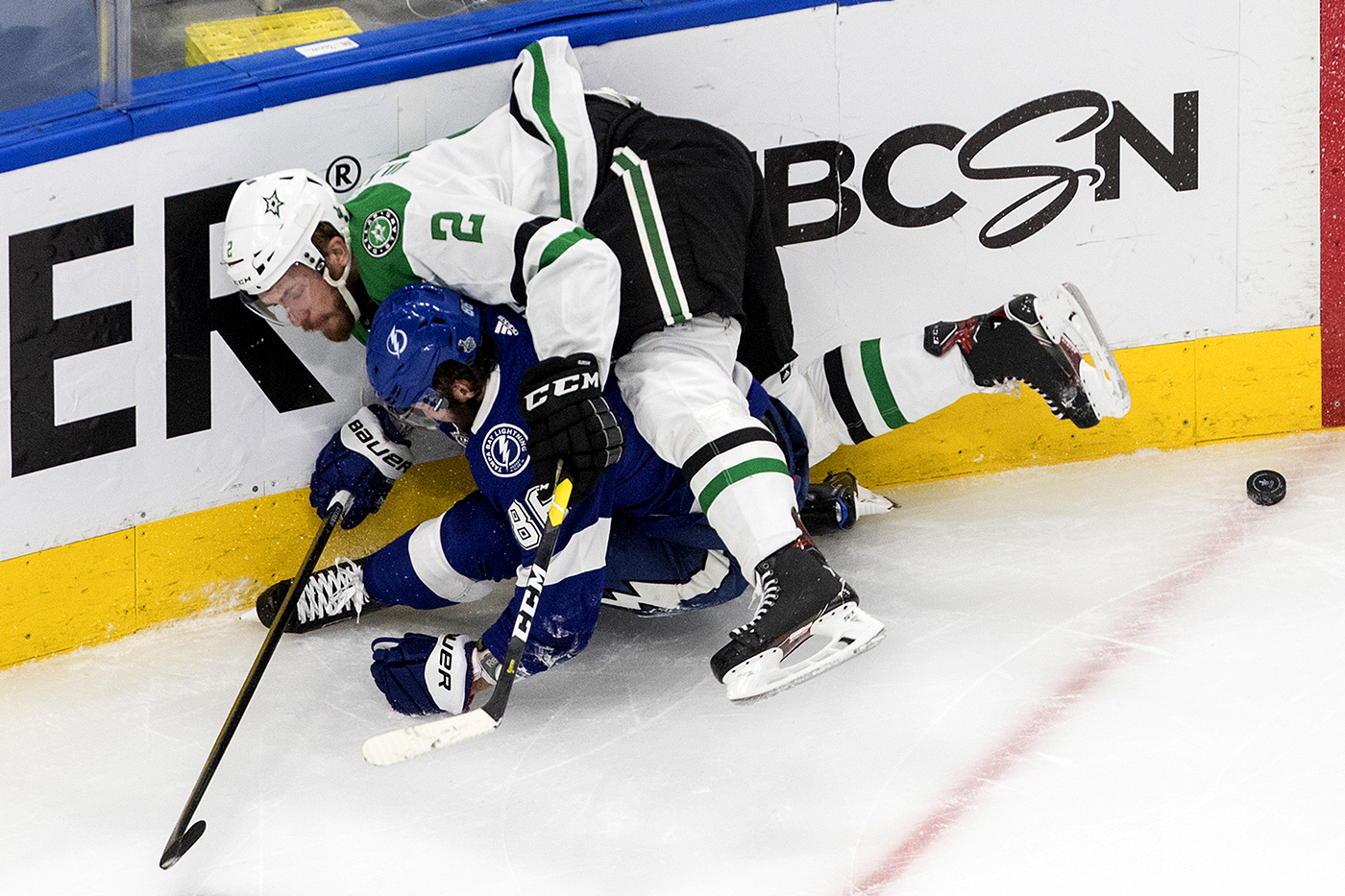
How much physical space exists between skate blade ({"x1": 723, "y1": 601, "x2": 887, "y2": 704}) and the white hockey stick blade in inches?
15.7

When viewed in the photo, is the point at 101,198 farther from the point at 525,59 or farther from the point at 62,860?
the point at 62,860

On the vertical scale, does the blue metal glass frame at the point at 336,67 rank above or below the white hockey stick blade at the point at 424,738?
above

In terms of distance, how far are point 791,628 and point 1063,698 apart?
1.75 feet

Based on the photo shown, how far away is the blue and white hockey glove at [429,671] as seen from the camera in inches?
106

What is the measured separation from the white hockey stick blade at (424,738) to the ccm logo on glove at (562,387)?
490 mm

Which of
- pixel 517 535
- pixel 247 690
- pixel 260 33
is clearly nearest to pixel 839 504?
pixel 517 535

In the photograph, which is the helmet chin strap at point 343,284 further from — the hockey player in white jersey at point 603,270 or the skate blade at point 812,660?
the skate blade at point 812,660

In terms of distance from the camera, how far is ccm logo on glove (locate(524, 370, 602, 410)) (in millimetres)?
2496

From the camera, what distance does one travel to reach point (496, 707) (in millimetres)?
2533

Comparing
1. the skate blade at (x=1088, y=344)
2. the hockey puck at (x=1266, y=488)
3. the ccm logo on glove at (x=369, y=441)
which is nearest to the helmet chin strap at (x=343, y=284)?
the ccm logo on glove at (x=369, y=441)

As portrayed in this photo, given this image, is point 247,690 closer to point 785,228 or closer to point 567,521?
point 567,521

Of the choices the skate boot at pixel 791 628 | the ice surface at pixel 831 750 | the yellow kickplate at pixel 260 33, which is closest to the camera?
the ice surface at pixel 831 750

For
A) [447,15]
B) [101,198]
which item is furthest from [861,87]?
[101,198]

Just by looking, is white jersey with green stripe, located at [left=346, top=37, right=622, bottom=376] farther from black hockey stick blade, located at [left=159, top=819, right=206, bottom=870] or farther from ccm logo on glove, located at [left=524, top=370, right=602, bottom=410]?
black hockey stick blade, located at [left=159, top=819, right=206, bottom=870]
